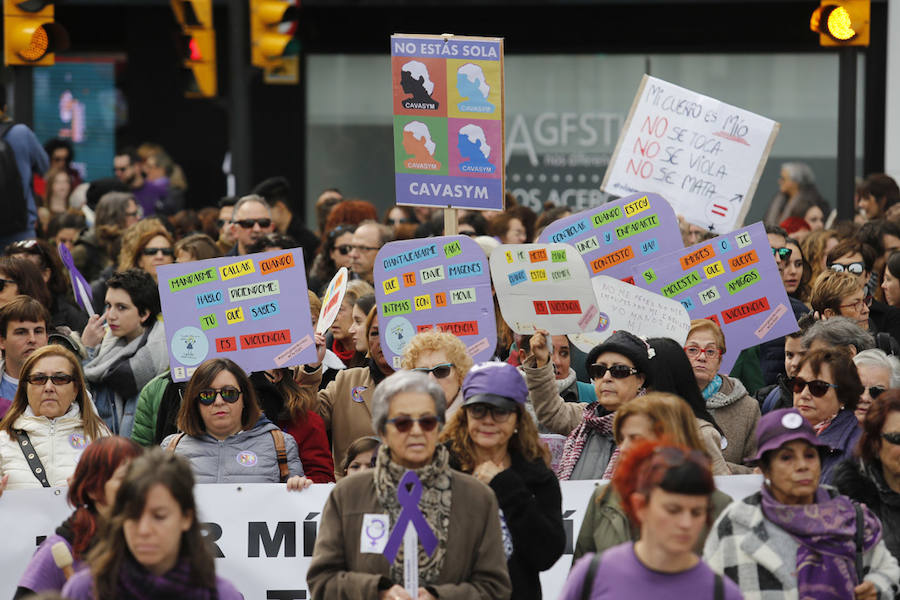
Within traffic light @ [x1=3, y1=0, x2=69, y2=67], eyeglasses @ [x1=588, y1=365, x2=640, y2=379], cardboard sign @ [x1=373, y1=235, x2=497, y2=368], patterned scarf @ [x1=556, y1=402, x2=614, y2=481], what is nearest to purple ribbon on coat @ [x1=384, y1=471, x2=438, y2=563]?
patterned scarf @ [x1=556, y1=402, x2=614, y2=481]

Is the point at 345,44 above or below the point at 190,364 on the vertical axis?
above

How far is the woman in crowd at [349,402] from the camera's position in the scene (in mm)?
7961

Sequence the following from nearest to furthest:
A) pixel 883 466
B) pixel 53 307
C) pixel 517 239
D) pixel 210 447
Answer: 1. pixel 883 466
2. pixel 210 447
3. pixel 53 307
4. pixel 517 239

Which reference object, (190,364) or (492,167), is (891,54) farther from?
(190,364)

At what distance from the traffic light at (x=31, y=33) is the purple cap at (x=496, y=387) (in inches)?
262

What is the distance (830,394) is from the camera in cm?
713

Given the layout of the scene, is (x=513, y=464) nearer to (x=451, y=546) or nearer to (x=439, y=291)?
(x=451, y=546)

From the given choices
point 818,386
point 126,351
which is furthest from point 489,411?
point 126,351

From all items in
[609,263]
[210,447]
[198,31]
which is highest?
[198,31]

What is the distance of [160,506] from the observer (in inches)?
194

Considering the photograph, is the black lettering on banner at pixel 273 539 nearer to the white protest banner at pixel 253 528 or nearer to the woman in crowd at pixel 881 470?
the white protest banner at pixel 253 528

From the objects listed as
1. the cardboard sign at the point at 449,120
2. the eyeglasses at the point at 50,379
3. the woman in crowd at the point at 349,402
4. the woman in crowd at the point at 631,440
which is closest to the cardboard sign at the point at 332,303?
the woman in crowd at the point at 349,402

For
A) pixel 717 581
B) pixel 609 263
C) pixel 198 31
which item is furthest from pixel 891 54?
pixel 717 581

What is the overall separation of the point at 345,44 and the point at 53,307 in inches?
437
